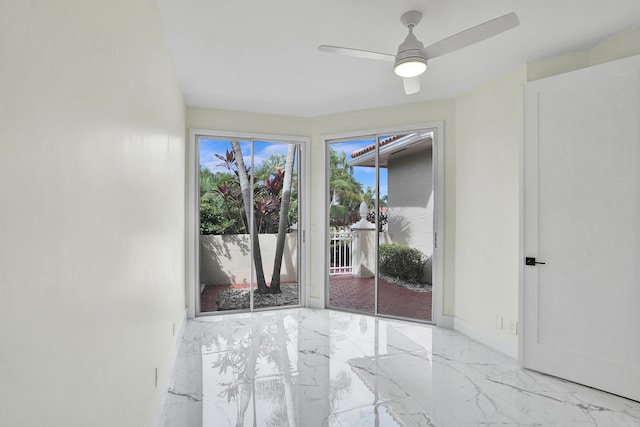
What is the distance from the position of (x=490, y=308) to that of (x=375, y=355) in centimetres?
118

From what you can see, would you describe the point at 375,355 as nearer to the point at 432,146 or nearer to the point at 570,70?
the point at 432,146

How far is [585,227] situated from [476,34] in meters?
1.54

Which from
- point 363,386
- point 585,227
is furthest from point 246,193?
point 585,227

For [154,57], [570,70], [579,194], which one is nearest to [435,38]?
[570,70]

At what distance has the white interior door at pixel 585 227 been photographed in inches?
90.1

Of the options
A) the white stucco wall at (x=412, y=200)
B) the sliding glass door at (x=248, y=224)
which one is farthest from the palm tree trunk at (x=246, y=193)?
the white stucco wall at (x=412, y=200)

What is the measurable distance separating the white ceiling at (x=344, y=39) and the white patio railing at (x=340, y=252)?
167 centimetres

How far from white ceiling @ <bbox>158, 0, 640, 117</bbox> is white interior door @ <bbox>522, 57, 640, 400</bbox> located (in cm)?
35

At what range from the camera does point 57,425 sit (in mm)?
854

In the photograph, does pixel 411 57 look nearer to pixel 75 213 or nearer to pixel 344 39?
pixel 344 39

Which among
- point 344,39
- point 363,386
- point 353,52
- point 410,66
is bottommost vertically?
point 363,386

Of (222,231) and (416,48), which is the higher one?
(416,48)

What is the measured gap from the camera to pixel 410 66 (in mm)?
2223

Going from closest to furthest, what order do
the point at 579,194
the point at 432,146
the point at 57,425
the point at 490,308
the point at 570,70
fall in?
the point at 57,425 → the point at 579,194 → the point at 570,70 → the point at 490,308 → the point at 432,146
